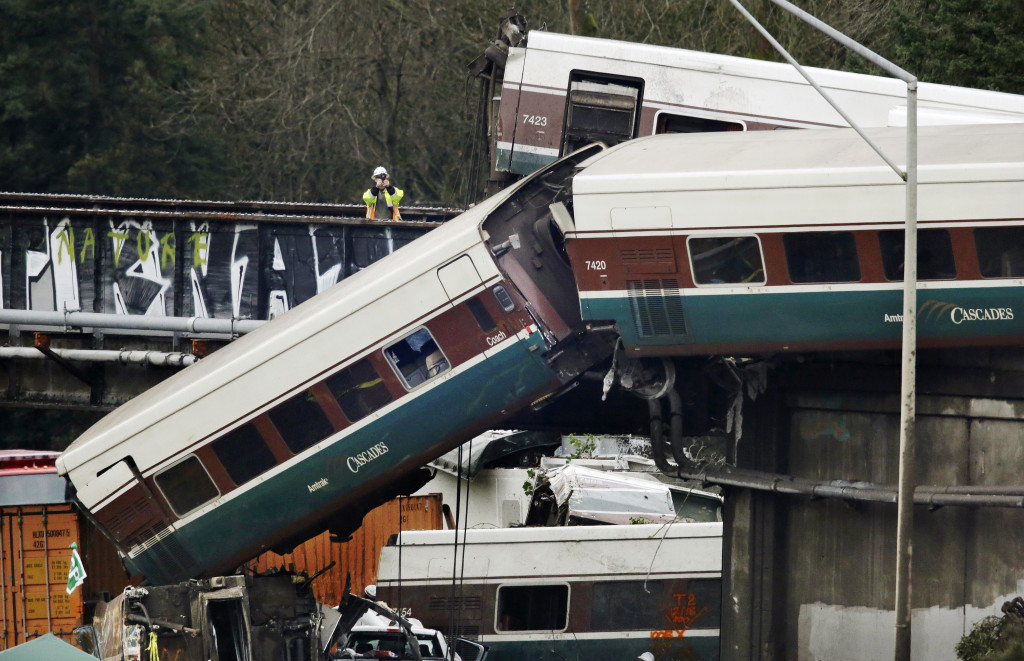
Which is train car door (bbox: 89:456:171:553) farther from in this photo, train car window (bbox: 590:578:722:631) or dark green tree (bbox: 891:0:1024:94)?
dark green tree (bbox: 891:0:1024:94)

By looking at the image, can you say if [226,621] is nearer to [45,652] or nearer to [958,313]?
[45,652]

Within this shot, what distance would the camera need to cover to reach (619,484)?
2359 cm

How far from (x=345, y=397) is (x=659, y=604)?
721 centimetres

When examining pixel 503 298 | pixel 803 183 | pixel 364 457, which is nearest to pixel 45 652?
pixel 364 457

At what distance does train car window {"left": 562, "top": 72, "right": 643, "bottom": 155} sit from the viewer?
2239 centimetres

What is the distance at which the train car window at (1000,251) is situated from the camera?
1404 cm

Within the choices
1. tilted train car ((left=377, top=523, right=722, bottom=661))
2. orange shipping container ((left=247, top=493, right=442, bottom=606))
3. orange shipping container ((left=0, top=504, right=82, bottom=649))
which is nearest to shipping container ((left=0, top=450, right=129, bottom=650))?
orange shipping container ((left=0, top=504, right=82, bottom=649))

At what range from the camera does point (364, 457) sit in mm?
16828

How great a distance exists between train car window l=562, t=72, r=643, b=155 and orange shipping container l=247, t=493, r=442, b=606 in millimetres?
7213

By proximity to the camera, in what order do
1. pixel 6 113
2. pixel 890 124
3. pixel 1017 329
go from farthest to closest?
pixel 6 113, pixel 890 124, pixel 1017 329

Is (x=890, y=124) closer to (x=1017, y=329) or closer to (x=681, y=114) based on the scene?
(x=681, y=114)

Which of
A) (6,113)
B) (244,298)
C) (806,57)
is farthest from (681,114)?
(6,113)

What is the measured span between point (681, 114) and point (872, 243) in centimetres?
819

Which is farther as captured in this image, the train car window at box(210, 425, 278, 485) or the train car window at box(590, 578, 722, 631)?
the train car window at box(590, 578, 722, 631)
